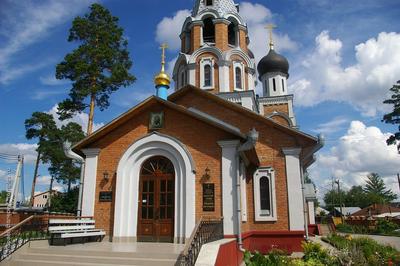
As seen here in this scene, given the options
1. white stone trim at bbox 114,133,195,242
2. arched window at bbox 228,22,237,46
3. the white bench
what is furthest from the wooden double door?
arched window at bbox 228,22,237,46

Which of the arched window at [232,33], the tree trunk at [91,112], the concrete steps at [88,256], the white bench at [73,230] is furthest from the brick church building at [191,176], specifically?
the tree trunk at [91,112]

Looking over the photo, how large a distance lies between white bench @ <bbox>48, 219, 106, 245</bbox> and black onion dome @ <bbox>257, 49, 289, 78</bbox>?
19.3m

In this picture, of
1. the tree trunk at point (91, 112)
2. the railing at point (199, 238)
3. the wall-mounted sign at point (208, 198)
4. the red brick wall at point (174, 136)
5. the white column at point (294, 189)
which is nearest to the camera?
the railing at point (199, 238)

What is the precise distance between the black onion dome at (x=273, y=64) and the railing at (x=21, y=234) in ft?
66.9

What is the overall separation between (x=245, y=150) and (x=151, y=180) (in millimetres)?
3061

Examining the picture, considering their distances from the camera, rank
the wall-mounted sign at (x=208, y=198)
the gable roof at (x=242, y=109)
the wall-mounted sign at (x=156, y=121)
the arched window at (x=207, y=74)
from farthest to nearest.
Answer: the arched window at (x=207, y=74) → the gable roof at (x=242, y=109) → the wall-mounted sign at (x=156, y=121) → the wall-mounted sign at (x=208, y=198)

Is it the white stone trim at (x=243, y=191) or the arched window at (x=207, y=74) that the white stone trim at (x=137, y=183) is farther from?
the arched window at (x=207, y=74)

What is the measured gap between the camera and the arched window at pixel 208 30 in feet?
67.1

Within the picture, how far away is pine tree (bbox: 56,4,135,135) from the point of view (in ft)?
67.5

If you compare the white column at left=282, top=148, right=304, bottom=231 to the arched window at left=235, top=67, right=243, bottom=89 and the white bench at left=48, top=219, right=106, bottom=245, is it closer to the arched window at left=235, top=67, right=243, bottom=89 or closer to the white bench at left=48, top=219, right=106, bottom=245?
the white bench at left=48, top=219, right=106, bottom=245

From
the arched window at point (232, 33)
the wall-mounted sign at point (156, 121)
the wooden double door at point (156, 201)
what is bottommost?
the wooden double door at point (156, 201)

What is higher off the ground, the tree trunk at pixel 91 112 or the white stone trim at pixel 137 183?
the tree trunk at pixel 91 112

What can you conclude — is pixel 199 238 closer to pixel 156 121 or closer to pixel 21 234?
pixel 21 234

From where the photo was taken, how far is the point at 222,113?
45.9 feet
